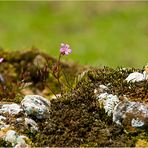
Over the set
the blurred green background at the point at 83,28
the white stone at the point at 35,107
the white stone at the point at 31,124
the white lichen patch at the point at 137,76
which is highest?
the blurred green background at the point at 83,28

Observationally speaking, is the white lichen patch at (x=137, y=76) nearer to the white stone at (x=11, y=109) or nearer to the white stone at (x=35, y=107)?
the white stone at (x=35, y=107)

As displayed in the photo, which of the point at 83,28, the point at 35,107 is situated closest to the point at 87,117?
the point at 35,107

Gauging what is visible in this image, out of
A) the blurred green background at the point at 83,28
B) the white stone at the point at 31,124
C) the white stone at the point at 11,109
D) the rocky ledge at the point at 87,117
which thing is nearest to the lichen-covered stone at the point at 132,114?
the rocky ledge at the point at 87,117

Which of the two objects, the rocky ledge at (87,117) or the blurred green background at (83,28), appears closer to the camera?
the rocky ledge at (87,117)

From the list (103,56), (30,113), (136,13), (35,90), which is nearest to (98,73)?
(30,113)

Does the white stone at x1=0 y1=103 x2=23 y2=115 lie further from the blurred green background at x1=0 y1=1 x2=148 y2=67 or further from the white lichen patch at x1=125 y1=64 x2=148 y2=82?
the blurred green background at x1=0 y1=1 x2=148 y2=67

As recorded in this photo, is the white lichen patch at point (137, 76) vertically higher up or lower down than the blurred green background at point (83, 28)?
lower down

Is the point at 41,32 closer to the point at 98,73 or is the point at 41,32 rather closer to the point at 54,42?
the point at 54,42
